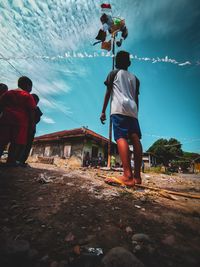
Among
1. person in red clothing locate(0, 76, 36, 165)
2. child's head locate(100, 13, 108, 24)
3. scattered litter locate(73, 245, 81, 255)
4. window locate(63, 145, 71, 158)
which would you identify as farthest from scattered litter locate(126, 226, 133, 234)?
window locate(63, 145, 71, 158)

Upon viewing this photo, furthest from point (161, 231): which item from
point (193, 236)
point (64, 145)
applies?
point (64, 145)

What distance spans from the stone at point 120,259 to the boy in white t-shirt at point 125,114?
1.33m

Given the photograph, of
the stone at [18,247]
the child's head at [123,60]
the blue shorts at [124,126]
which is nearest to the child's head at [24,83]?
the child's head at [123,60]

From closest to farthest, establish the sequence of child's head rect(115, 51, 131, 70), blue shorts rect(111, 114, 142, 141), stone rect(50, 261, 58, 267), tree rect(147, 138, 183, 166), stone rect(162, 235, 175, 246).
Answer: stone rect(50, 261, 58, 267) → stone rect(162, 235, 175, 246) → blue shorts rect(111, 114, 142, 141) → child's head rect(115, 51, 131, 70) → tree rect(147, 138, 183, 166)

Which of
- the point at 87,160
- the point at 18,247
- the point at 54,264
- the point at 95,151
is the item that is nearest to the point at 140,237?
the point at 54,264

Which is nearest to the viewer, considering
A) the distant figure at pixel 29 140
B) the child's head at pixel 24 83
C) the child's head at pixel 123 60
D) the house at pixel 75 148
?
the child's head at pixel 123 60

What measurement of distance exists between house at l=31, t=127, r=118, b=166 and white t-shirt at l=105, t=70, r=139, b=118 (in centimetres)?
1291

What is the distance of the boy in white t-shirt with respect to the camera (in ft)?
6.67

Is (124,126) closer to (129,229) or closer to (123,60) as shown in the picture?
(123,60)

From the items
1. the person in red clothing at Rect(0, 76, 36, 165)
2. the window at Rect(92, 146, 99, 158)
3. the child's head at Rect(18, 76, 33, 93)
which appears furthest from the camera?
the window at Rect(92, 146, 99, 158)

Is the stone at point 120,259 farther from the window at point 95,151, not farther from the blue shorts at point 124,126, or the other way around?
the window at point 95,151

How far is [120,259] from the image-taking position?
0.63 m

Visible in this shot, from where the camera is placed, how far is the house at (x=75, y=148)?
15.6 metres

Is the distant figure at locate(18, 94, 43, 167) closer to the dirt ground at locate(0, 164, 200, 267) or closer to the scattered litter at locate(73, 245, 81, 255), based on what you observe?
the dirt ground at locate(0, 164, 200, 267)
